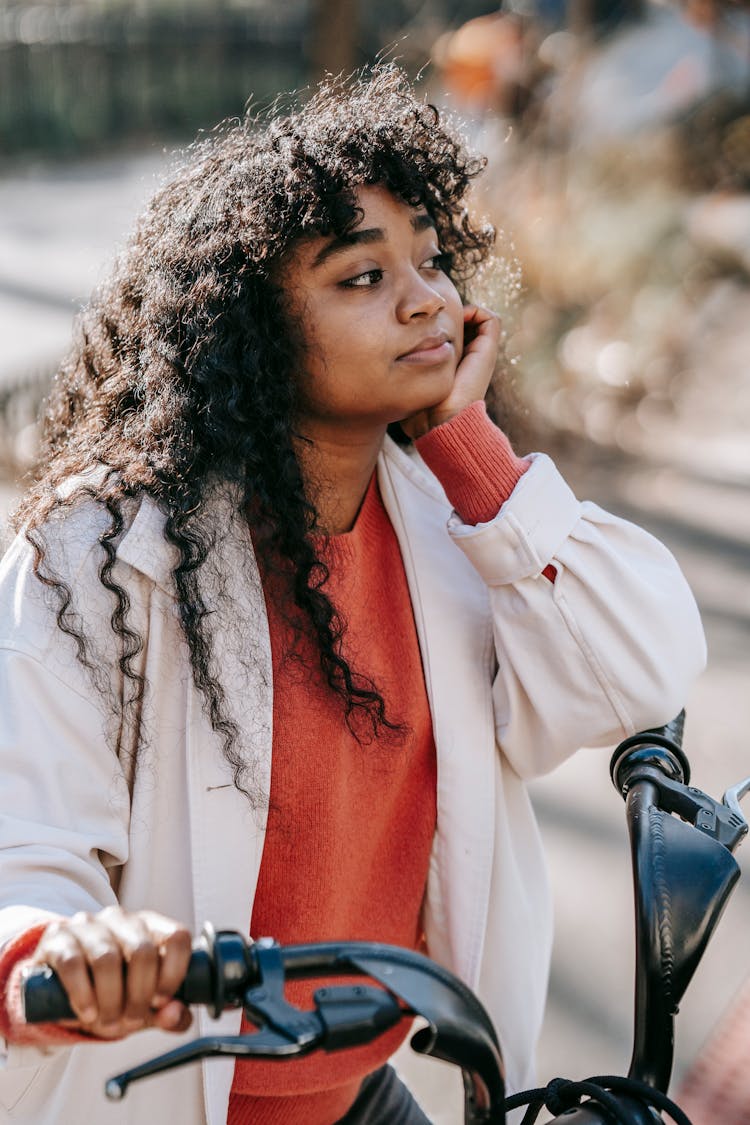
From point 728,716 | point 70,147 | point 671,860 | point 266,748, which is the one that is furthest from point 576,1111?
point 70,147

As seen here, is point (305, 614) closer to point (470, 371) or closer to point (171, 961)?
point (470, 371)

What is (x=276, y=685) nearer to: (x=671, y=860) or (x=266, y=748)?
(x=266, y=748)

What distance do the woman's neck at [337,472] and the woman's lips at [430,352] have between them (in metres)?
0.13

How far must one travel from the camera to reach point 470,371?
1.99m

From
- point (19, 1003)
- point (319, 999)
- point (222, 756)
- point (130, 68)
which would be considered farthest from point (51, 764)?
point (130, 68)

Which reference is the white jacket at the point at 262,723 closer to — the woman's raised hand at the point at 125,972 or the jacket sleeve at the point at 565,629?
the jacket sleeve at the point at 565,629

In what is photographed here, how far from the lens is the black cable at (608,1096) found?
1.35 m

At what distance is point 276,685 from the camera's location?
1710 mm

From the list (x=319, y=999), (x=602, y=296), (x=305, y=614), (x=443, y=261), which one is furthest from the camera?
(x=602, y=296)

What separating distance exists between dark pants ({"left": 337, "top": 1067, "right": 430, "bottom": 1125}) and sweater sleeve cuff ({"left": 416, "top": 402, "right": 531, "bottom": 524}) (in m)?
0.87

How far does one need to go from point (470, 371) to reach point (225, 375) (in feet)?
1.35

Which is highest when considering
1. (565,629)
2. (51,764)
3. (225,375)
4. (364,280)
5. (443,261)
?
(443,261)

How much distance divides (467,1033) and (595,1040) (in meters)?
2.01

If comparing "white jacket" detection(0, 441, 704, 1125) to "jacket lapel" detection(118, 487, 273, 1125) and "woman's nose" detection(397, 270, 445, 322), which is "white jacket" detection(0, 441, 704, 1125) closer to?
"jacket lapel" detection(118, 487, 273, 1125)
